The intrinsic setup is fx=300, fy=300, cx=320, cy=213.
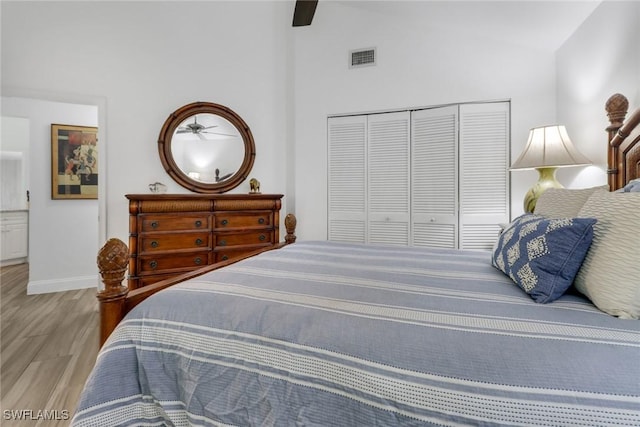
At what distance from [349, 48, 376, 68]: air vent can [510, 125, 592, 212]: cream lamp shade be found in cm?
180

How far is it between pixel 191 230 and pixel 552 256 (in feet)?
8.62

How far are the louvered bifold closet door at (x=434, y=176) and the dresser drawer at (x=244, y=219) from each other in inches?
61.2

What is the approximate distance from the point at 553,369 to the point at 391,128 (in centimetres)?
293

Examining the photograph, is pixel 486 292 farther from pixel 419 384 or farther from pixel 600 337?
pixel 419 384

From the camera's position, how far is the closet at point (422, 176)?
2.93 metres

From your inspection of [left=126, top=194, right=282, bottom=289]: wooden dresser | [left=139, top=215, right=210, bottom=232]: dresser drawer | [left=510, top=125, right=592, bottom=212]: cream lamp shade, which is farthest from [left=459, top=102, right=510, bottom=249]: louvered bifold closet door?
[left=139, top=215, right=210, bottom=232]: dresser drawer

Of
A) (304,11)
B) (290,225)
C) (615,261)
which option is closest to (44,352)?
(290,225)

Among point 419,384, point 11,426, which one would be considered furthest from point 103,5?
point 419,384

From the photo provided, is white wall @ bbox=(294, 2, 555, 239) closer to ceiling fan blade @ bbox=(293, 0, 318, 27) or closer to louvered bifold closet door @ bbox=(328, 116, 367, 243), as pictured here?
louvered bifold closet door @ bbox=(328, 116, 367, 243)

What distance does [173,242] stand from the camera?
2.67 meters

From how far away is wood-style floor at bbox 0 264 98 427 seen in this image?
160cm

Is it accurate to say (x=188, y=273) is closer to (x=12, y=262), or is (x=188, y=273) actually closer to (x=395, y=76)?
(x=395, y=76)

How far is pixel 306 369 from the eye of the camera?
0.74m

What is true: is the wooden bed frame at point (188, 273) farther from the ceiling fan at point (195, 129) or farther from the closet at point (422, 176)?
the ceiling fan at point (195, 129)
